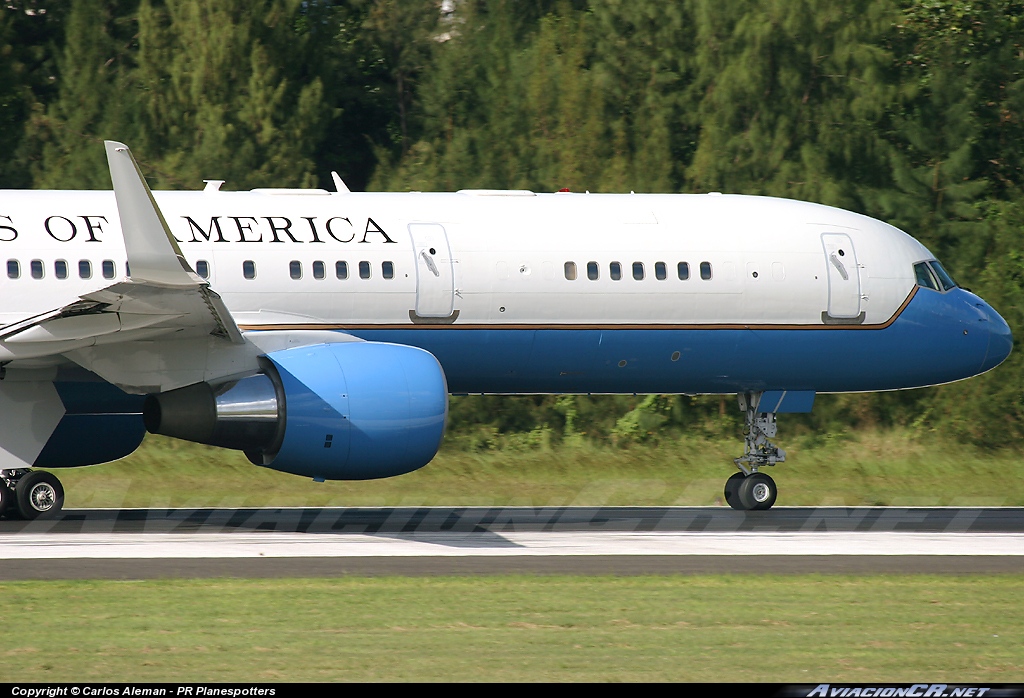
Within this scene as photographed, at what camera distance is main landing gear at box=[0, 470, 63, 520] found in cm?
1706

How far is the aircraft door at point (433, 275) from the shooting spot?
17.5 meters

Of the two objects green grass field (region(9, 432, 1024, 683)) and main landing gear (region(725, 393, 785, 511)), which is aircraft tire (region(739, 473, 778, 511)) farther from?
green grass field (region(9, 432, 1024, 683))

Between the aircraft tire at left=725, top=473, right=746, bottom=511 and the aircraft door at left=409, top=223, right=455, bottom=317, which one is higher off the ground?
the aircraft door at left=409, top=223, right=455, bottom=317

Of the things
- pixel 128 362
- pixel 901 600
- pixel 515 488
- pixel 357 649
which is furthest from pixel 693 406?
pixel 357 649

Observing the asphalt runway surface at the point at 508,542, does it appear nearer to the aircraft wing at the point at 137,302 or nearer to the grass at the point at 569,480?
the grass at the point at 569,480

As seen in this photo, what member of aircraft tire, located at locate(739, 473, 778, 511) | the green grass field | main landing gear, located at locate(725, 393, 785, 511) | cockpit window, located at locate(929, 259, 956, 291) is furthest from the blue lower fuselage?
the green grass field

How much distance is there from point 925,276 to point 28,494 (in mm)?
11418

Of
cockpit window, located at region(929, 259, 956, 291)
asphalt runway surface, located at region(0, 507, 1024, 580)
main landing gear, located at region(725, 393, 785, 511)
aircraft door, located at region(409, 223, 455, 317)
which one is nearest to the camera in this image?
asphalt runway surface, located at region(0, 507, 1024, 580)

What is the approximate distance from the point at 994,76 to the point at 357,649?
2919 cm

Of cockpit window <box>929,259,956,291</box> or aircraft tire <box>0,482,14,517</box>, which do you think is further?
cockpit window <box>929,259,956,291</box>

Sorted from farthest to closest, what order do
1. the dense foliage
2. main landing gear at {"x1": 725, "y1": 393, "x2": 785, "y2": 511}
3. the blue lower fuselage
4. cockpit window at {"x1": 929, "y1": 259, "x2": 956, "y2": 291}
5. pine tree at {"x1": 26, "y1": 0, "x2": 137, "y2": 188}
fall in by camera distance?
pine tree at {"x1": 26, "y1": 0, "x2": 137, "y2": 188} → the dense foliage → cockpit window at {"x1": 929, "y1": 259, "x2": 956, "y2": 291} → main landing gear at {"x1": 725, "y1": 393, "x2": 785, "y2": 511} → the blue lower fuselage

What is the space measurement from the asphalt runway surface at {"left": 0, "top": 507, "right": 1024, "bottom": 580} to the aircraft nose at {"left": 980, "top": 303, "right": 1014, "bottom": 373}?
2013 mm

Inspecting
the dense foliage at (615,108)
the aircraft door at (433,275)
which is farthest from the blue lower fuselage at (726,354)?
the dense foliage at (615,108)

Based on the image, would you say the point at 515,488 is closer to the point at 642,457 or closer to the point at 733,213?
the point at 642,457
